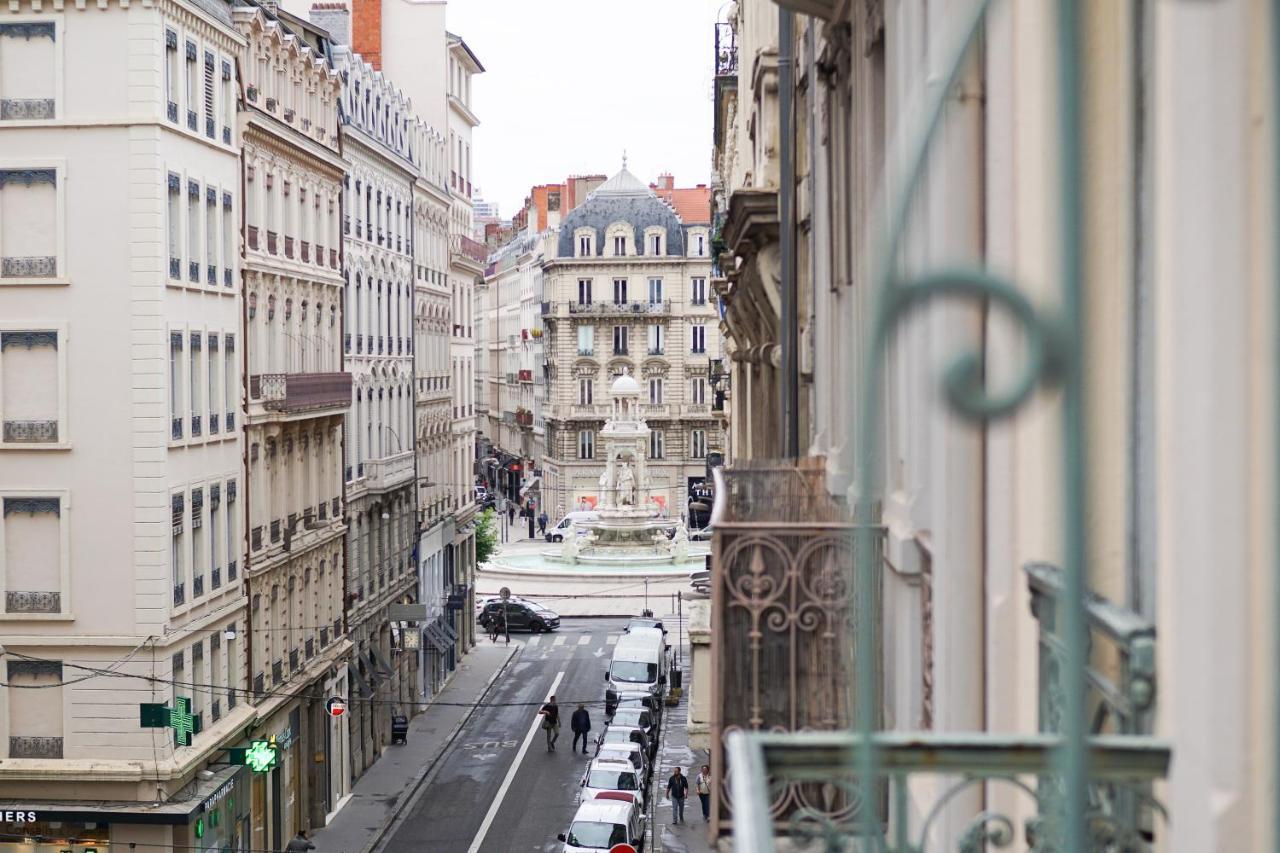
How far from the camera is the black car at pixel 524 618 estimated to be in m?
67.6

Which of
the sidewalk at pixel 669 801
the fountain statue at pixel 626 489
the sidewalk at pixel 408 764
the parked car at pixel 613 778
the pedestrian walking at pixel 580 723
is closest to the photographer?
the sidewalk at pixel 669 801

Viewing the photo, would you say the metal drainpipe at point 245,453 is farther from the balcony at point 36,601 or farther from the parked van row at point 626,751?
the parked van row at point 626,751

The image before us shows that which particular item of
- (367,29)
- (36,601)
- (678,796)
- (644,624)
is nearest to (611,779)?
(678,796)

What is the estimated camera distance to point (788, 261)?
18.0 meters

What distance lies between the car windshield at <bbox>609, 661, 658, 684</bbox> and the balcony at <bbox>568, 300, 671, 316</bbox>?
61946mm

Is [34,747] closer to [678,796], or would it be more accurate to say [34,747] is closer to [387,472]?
[678,796]

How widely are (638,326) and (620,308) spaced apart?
5.13ft

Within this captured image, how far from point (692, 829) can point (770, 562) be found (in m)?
26.6

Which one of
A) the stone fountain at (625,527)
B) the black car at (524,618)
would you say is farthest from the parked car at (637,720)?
the stone fountain at (625,527)

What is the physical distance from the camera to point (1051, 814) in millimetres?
5129

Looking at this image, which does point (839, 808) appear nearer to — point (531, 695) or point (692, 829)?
point (692, 829)

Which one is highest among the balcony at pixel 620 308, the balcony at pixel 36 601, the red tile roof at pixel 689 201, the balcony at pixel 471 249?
the red tile roof at pixel 689 201

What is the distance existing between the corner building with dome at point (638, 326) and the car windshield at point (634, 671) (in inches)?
2316

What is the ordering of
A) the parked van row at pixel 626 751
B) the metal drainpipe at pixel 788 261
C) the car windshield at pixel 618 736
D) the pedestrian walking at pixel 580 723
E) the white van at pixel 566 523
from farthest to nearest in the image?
the white van at pixel 566 523 < the pedestrian walking at pixel 580 723 < the car windshield at pixel 618 736 < the parked van row at pixel 626 751 < the metal drainpipe at pixel 788 261
